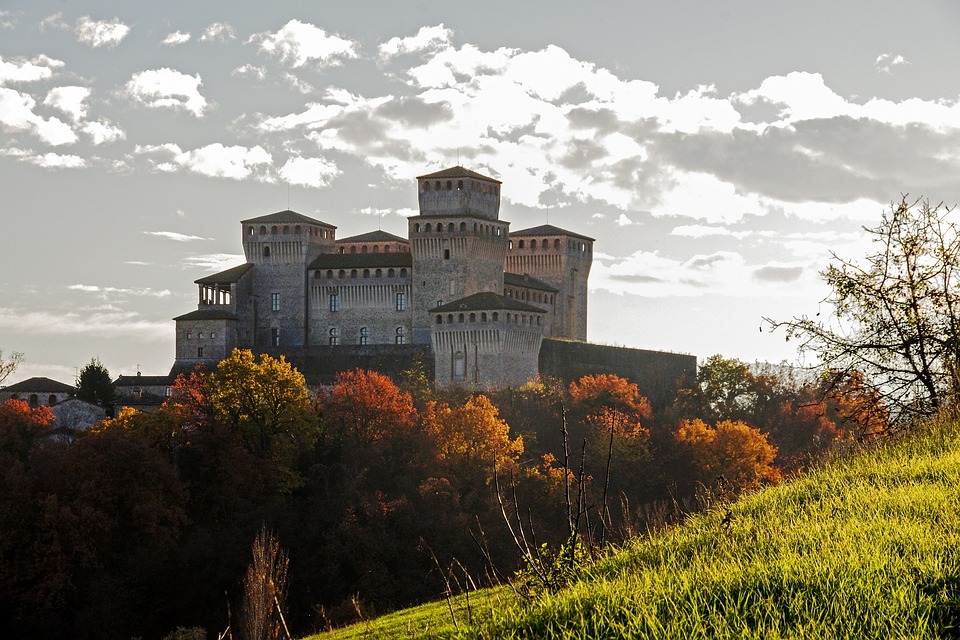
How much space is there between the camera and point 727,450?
55.7 meters

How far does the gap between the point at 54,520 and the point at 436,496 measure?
42.7ft

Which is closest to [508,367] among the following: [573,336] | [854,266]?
[573,336]

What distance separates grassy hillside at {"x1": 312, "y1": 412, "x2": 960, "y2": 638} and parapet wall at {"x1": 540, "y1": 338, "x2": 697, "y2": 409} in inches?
2026

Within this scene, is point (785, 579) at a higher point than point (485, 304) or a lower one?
lower

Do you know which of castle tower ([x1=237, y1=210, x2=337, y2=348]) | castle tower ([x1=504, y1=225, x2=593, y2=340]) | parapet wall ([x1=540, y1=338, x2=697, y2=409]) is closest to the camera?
parapet wall ([x1=540, y1=338, x2=697, y2=409])

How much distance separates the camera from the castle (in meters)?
60.7

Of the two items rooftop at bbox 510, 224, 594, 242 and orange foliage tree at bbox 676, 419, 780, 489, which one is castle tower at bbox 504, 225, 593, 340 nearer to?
rooftop at bbox 510, 224, 594, 242

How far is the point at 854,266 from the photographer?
14344 millimetres

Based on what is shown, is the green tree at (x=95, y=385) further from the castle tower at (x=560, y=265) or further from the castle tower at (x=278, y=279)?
the castle tower at (x=560, y=265)

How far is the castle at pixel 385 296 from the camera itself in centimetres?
6072

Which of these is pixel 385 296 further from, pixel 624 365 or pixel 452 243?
pixel 624 365

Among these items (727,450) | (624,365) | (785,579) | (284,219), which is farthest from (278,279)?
(785,579)

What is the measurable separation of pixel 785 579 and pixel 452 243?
55608 mm

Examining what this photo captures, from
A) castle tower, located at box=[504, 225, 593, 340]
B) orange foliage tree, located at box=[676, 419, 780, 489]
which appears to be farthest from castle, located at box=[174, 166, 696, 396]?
orange foliage tree, located at box=[676, 419, 780, 489]
